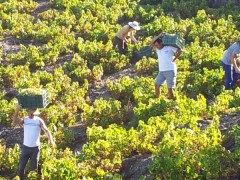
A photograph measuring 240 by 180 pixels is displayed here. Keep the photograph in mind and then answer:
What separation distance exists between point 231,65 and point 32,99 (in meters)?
4.33

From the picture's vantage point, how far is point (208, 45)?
13.9 metres

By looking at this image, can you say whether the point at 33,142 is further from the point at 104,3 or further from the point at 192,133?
the point at 104,3

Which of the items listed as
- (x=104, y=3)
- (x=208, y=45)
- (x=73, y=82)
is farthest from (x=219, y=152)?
(x=104, y=3)

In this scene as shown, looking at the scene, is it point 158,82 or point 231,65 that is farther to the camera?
point 231,65

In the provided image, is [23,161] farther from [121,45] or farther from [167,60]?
[121,45]

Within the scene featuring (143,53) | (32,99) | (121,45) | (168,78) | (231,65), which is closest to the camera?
(32,99)

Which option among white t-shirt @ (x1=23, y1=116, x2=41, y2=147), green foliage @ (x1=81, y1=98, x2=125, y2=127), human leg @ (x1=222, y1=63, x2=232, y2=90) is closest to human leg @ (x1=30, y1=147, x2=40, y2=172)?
white t-shirt @ (x1=23, y1=116, x2=41, y2=147)

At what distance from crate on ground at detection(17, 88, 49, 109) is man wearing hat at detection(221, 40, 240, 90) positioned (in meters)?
3.84

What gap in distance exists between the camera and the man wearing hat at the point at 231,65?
10164 mm

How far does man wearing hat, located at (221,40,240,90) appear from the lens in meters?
10.2

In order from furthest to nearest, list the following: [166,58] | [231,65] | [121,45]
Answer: [121,45] → [231,65] → [166,58]

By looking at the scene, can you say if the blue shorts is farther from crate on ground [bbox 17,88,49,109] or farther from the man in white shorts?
crate on ground [bbox 17,88,49,109]

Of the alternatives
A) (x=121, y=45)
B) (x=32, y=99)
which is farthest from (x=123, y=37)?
(x=32, y=99)

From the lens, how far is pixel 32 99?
8773 mm
